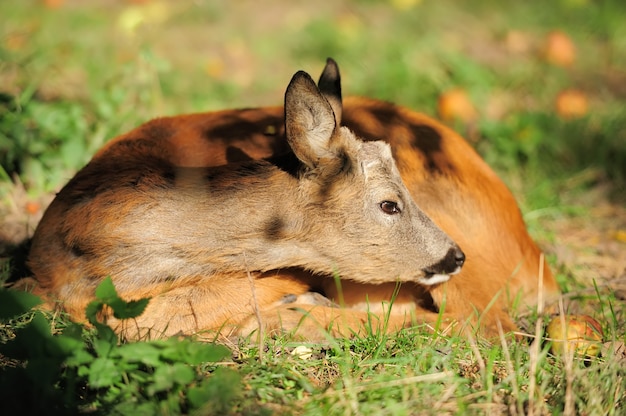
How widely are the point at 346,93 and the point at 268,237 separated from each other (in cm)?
337

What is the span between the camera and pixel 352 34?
7.75 metres

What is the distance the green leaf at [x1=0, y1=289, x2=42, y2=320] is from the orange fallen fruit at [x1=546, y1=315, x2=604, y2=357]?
6.95 feet

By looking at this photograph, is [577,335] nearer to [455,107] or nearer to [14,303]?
[14,303]

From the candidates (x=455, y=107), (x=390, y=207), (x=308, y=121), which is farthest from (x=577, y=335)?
(x=455, y=107)

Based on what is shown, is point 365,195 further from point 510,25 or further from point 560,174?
point 510,25

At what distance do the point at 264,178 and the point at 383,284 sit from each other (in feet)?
2.83

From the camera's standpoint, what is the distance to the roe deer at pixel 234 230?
3.29 meters

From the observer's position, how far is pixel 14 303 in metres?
2.77

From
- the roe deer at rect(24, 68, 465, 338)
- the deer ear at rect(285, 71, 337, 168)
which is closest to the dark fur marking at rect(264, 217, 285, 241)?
the roe deer at rect(24, 68, 465, 338)

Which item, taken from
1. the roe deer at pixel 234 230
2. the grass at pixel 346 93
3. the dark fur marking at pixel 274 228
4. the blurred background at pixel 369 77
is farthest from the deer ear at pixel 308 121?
the blurred background at pixel 369 77

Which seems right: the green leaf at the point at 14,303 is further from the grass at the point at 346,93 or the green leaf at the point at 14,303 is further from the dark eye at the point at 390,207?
the dark eye at the point at 390,207

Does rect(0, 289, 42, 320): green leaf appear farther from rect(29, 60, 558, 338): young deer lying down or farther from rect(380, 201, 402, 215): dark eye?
rect(380, 201, 402, 215): dark eye

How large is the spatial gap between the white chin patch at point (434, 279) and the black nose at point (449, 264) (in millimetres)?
29

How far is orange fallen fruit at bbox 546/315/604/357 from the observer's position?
3297mm
